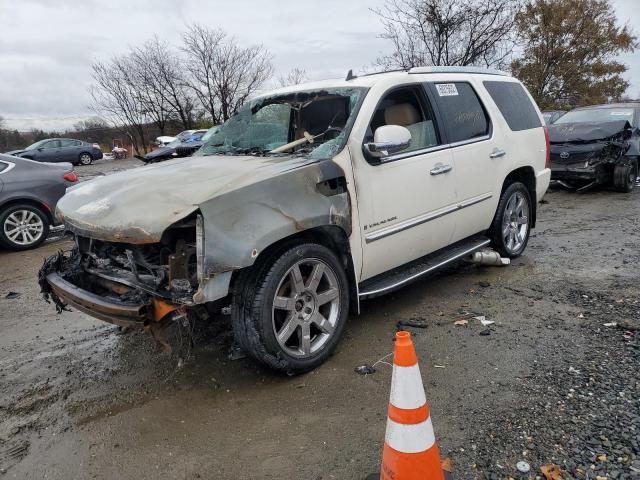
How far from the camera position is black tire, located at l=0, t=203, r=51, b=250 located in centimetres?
688

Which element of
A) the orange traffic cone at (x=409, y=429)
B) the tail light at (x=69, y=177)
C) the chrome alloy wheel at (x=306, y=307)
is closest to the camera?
the orange traffic cone at (x=409, y=429)

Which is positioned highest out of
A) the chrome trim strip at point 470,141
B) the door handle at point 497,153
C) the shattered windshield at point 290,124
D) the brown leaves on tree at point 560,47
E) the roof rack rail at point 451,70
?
the brown leaves on tree at point 560,47

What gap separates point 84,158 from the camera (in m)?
25.4

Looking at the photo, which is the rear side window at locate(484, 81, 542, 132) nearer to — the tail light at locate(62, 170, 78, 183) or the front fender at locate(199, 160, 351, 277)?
the front fender at locate(199, 160, 351, 277)

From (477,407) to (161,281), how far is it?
1.92m

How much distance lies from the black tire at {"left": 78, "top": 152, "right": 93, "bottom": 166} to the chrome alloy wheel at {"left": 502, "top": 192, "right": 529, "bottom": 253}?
2522cm

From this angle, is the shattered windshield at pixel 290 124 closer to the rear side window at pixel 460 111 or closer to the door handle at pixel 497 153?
the rear side window at pixel 460 111

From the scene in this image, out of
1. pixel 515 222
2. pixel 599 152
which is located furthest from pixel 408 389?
pixel 599 152

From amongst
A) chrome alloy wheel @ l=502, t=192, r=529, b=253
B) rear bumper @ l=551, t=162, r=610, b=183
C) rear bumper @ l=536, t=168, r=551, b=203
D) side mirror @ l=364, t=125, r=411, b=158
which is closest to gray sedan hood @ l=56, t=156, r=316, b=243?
side mirror @ l=364, t=125, r=411, b=158

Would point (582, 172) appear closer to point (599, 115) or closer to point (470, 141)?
point (599, 115)

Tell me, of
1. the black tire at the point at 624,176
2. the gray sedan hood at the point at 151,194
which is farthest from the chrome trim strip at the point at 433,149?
the black tire at the point at 624,176

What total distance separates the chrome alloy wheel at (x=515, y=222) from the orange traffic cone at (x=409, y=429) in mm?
3350

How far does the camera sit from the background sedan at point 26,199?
691cm

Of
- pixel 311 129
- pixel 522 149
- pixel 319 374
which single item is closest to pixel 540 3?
pixel 522 149
